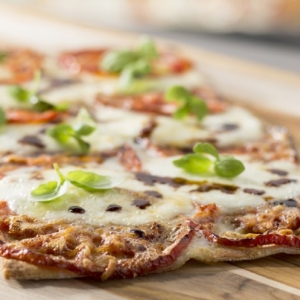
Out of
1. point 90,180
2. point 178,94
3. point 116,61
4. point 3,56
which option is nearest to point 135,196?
point 90,180

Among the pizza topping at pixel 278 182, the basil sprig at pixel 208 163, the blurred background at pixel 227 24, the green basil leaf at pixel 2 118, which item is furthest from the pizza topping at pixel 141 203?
the blurred background at pixel 227 24

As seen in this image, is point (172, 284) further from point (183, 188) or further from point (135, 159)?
point (135, 159)

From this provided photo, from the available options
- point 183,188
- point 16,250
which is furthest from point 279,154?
point 16,250

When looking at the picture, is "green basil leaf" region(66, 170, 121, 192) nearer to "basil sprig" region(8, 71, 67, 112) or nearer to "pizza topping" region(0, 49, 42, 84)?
"basil sprig" region(8, 71, 67, 112)

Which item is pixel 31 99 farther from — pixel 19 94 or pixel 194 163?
pixel 194 163

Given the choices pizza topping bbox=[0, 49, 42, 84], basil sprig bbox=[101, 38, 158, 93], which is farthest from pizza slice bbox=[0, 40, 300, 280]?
pizza topping bbox=[0, 49, 42, 84]

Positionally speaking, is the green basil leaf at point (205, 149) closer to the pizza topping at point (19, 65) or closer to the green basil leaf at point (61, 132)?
the green basil leaf at point (61, 132)

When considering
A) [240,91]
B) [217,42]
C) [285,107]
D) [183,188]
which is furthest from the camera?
[217,42]
